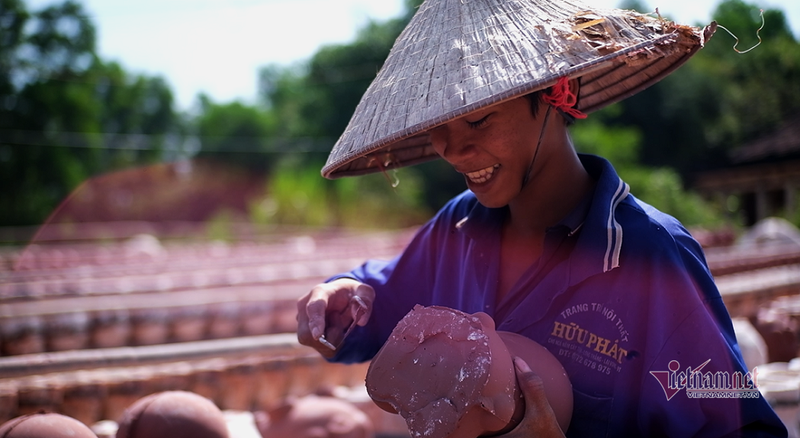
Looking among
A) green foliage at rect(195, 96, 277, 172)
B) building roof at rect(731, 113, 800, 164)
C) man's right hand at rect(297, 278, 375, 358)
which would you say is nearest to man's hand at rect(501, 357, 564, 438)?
man's right hand at rect(297, 278, 375, 358)

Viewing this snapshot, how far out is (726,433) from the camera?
1.40 metres

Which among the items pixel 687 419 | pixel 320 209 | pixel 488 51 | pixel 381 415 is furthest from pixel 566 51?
pixel 320 209

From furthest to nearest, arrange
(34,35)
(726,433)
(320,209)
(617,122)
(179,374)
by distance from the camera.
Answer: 1. (34,35)
2. (617,122)
3. (320,209)
4. (179,374)
5. (726,433)

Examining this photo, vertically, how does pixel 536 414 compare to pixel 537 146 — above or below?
below

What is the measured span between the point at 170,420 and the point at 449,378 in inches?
50.7

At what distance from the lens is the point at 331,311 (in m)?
1.99

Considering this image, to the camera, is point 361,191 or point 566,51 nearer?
point 566,51

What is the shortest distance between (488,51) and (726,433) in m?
1.00

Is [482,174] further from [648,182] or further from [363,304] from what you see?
[648,182]

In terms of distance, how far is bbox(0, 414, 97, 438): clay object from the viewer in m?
2.06

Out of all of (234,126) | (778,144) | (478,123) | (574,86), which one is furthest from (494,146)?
(234,126)

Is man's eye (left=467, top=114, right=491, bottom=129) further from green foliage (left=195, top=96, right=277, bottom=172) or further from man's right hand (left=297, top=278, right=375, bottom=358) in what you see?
green foliage (left=195, top=96, right=277, bottom=172)

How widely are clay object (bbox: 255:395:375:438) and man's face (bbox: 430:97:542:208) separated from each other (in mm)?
1572

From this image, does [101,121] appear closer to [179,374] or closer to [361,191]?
[361,191]
